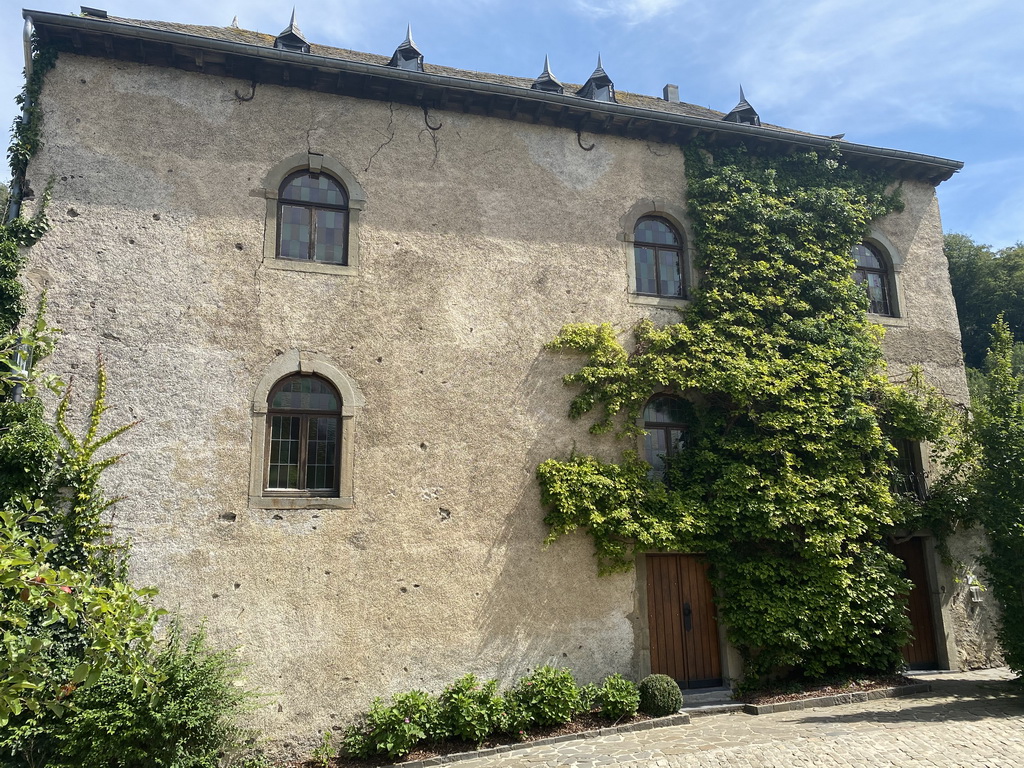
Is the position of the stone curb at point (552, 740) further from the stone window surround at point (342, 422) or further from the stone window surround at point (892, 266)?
the stone window surround at point (892, 266)

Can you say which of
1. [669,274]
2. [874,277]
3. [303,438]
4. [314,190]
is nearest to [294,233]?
[314,190]

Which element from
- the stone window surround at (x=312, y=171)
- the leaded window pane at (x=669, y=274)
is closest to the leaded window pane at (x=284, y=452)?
the stone window surround at (x=312, y=171)

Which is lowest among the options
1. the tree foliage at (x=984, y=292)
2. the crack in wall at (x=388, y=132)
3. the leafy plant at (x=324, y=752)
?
the leafy plant at (x=324, y=752)

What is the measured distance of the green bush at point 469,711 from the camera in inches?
314

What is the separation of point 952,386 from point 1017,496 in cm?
314

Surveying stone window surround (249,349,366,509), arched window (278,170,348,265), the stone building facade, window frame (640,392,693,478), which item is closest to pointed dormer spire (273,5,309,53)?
the stone building facade

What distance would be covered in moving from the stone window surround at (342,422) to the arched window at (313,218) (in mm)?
1428

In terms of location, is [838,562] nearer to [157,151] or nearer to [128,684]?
[128,684]

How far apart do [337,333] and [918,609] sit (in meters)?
9.53

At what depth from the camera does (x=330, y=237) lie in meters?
9.51

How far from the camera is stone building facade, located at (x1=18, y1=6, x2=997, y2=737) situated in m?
8.22

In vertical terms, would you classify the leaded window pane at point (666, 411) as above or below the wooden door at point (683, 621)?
above

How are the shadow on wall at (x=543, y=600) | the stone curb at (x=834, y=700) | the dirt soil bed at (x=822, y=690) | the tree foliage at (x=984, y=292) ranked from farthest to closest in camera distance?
1. the tree foliage at (x=984, y=292)
2. the dirt soil bed at (x=822, y=690)
3. the shadow on wall at (x=543, y=600)
4. the stone curb at (x=834, y=700)

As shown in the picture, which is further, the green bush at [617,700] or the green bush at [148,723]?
the green bush at [617,700]
